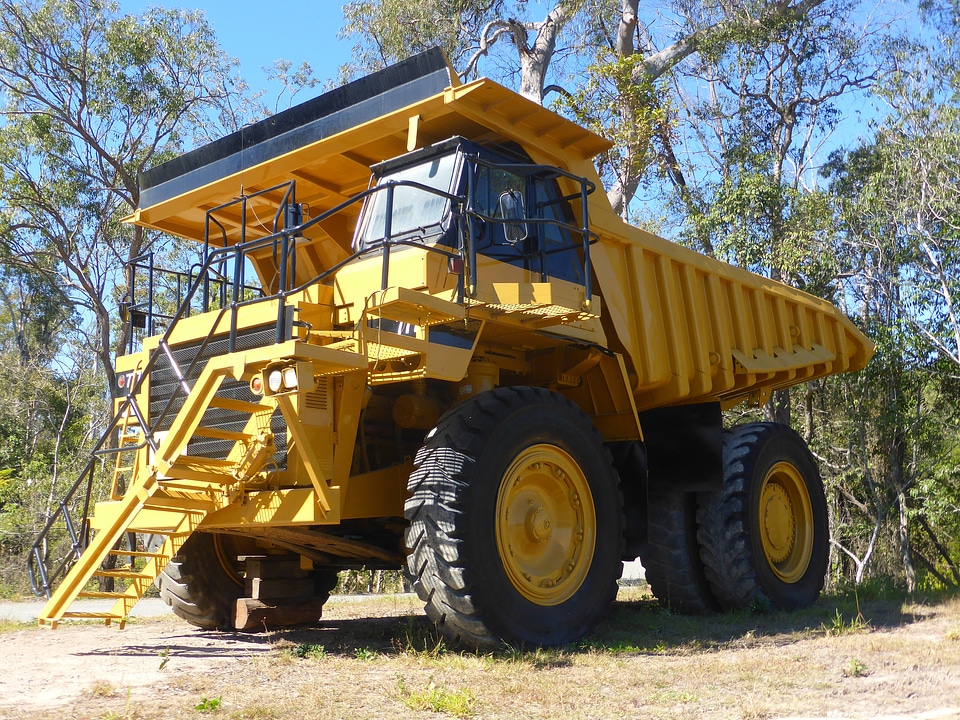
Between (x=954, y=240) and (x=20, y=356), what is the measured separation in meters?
25.7

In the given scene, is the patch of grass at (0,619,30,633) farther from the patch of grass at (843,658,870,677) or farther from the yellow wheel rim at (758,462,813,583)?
the yellow wheel rim at (758,462,813,583)

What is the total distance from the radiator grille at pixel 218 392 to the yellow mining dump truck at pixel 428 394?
0.02m

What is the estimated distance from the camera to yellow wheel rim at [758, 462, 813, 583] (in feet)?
29.5

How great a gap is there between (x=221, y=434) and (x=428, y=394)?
1.50m

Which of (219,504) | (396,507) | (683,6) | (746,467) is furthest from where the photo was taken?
(683,6)

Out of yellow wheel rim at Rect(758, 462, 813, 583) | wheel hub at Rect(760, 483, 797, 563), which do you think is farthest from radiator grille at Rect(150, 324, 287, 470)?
wheel hub at Rect(760, 483, 797, 563)

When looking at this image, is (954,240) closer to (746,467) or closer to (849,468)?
(849,468)

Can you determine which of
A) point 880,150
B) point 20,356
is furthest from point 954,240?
point 20,356

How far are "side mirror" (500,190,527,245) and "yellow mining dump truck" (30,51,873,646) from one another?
0.02m

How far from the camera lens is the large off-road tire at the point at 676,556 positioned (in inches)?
330

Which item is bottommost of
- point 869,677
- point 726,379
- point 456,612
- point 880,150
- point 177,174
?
point 869,677

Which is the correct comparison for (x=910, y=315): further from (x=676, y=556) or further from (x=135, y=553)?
(x=135, y=553)

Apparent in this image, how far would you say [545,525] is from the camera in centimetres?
629

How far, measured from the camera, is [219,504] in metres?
5.93
